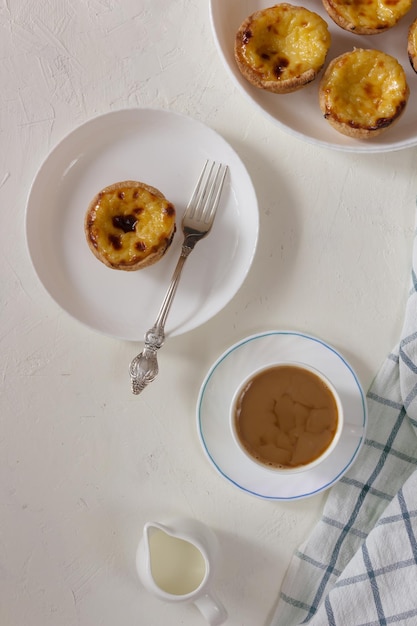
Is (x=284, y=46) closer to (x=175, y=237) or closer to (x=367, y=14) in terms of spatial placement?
(x=367, y=14)

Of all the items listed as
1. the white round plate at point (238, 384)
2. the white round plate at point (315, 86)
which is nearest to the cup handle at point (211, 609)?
the white round plate at point (238, 384)

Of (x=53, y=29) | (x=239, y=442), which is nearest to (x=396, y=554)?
(x=239, y=442)

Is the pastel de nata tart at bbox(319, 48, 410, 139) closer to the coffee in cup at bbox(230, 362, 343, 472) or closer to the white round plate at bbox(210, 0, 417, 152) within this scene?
the white round plate at bbox(210, 0, 417, 152)

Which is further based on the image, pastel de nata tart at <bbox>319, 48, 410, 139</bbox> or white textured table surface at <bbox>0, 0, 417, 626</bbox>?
white textured table surface at <bbox>0, 0, 417, 626</bbox>

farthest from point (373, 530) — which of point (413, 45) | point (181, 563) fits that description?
point (413, 45)

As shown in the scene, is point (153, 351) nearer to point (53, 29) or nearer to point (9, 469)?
point (9, 469)

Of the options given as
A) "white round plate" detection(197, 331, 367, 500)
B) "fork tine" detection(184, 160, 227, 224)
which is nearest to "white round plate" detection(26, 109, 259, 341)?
"fork tine" detection(184, 160, 227, 224)
